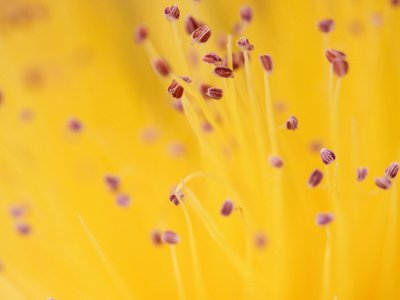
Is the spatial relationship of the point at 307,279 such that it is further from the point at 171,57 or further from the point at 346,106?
the point at 171,57

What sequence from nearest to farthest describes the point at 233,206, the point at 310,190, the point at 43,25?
the point at 233,206, the point at 310,190, the point at 43,25

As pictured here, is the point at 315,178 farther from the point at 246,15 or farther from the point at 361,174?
the point at 246,15

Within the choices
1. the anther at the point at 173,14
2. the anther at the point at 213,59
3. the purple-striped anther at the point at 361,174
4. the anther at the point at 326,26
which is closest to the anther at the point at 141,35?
the anther at the point at 173,14

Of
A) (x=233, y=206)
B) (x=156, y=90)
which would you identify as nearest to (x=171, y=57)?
(x=156, y=90)

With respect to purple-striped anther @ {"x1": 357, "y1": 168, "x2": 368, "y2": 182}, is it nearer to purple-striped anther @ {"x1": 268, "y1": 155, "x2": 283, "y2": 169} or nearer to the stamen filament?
purple-striped anther @ {"x1": 268, "y1": 155, "x2": 283, "y2": 169}

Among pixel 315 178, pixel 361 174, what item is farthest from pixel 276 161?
pixel 361 174

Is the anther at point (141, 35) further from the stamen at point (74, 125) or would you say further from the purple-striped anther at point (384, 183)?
the purple-striped anther at point (384, 183)

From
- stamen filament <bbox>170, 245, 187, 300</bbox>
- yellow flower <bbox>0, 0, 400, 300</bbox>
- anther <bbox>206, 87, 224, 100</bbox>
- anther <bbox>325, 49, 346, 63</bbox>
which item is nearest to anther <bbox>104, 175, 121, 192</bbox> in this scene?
yellow flower <bbox>0, 0, 400, 300</bbox>
